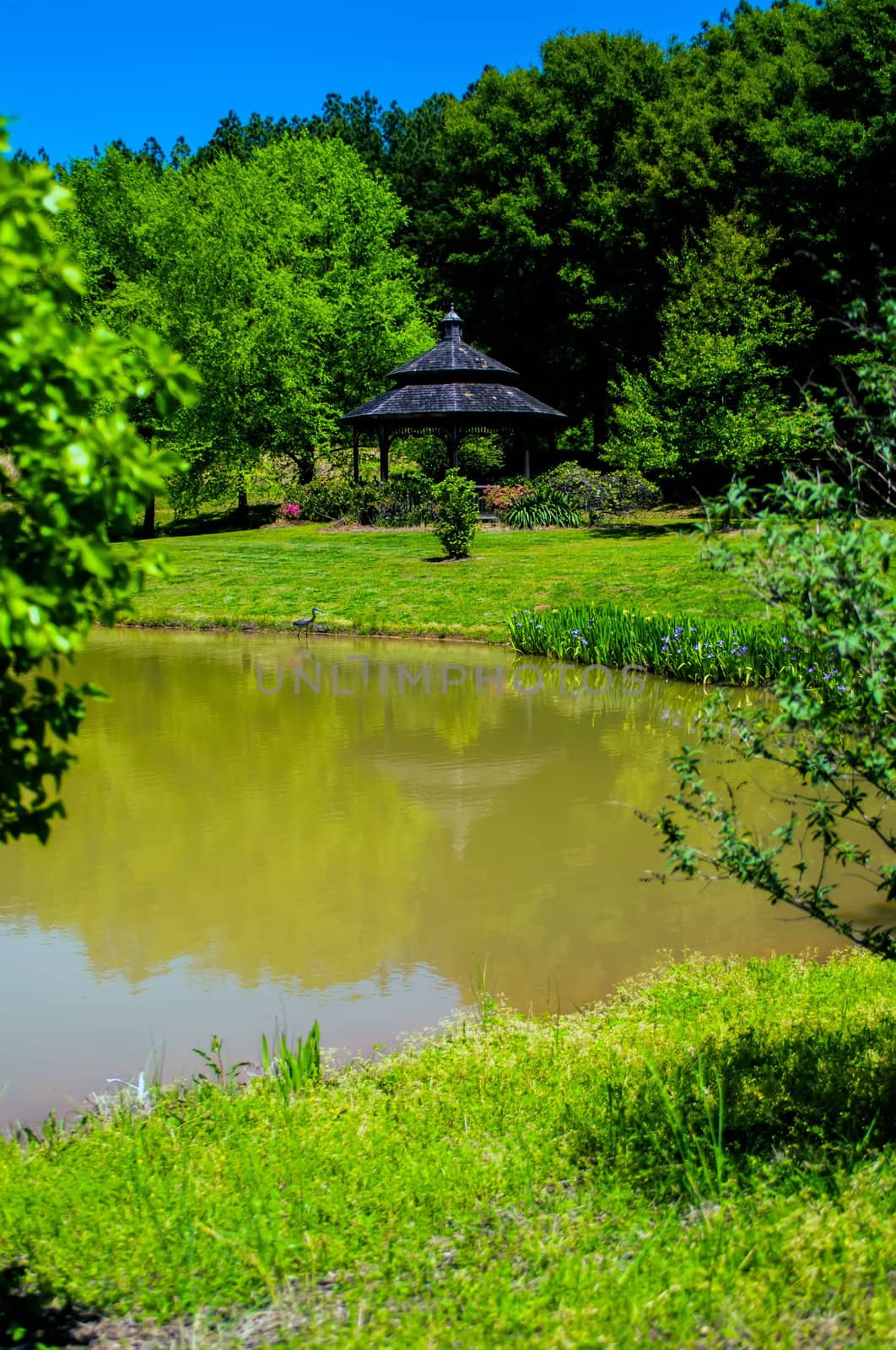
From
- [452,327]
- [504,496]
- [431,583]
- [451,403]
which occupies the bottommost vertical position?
[431,583]

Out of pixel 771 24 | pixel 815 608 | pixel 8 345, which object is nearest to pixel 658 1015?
pixel 815 608

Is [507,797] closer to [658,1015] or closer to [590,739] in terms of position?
[590,739]

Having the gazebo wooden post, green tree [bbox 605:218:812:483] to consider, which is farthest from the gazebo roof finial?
green tree [bbox 605:218:812:483]

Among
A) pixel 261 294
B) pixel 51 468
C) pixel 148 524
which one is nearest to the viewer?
pixel 51 468

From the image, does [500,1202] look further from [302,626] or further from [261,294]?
[261,294]

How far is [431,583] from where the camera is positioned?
2428 centimetres

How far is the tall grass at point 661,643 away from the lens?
15195 millimetres

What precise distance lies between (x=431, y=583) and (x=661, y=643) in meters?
8.54

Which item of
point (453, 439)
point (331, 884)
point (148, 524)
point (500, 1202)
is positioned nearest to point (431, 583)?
point (453, 439)

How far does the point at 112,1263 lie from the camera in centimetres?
392

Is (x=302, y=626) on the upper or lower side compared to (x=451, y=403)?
lower

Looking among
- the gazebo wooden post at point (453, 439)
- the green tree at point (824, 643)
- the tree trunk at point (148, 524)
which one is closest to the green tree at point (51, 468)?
the green tree at point (824, 643)

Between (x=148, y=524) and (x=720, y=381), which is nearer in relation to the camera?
(x=720, y=381)

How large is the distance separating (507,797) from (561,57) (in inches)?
1746
